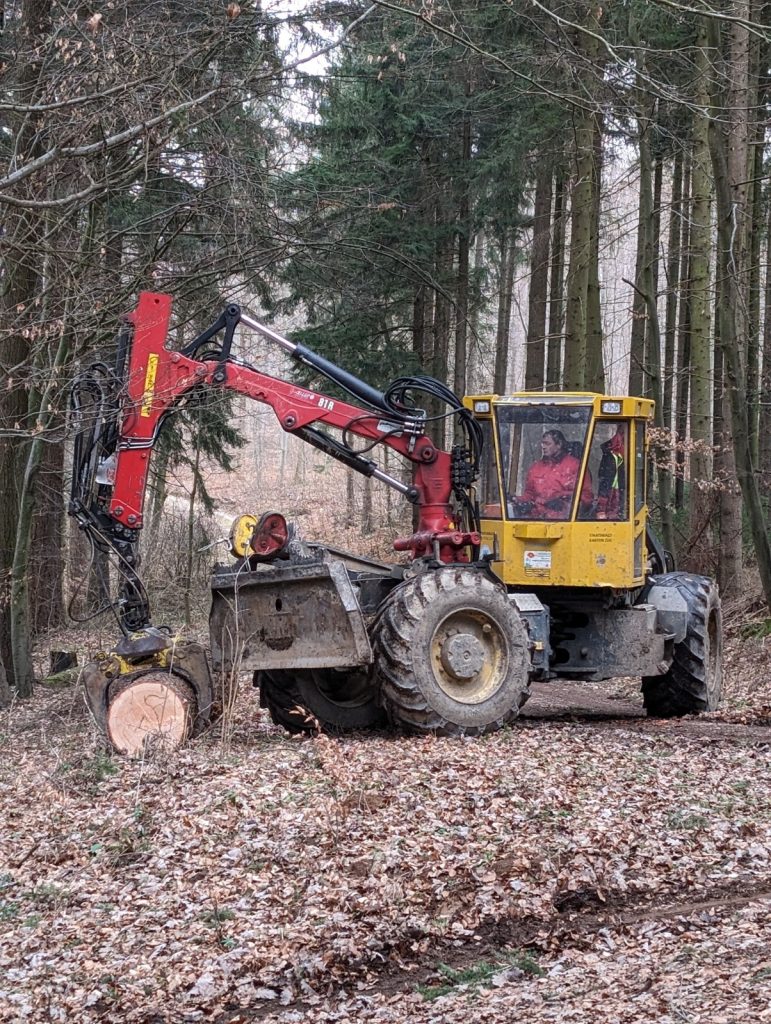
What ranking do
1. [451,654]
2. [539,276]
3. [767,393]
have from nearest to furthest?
1. [451,654]
2. [767,393]
3. [539,276]

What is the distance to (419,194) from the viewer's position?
69.1 ft

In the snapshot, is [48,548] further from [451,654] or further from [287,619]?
[451,654]

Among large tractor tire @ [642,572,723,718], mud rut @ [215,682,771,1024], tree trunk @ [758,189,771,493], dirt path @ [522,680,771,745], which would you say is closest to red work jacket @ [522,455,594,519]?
large tractor tire @ [642,572,723,718]

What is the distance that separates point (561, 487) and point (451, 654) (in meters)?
2.14

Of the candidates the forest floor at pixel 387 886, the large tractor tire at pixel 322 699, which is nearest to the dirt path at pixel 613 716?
the forest floor at pixel 387 886

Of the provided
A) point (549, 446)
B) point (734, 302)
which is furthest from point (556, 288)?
point (549, 446)

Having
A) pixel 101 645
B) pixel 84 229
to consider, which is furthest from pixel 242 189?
pixel 101 645

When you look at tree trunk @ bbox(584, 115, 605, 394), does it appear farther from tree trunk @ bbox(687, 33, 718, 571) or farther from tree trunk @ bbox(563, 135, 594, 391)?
tree trunk @ bbox(687, 33, 718, 571)

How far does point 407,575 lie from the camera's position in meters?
9.63

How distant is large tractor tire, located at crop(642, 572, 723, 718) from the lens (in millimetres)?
11227

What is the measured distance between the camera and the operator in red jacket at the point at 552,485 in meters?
10.5

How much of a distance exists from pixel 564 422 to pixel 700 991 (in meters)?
6.43

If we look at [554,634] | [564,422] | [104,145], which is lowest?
[554,634]

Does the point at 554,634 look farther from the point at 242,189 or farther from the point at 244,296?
the point at 244,296
